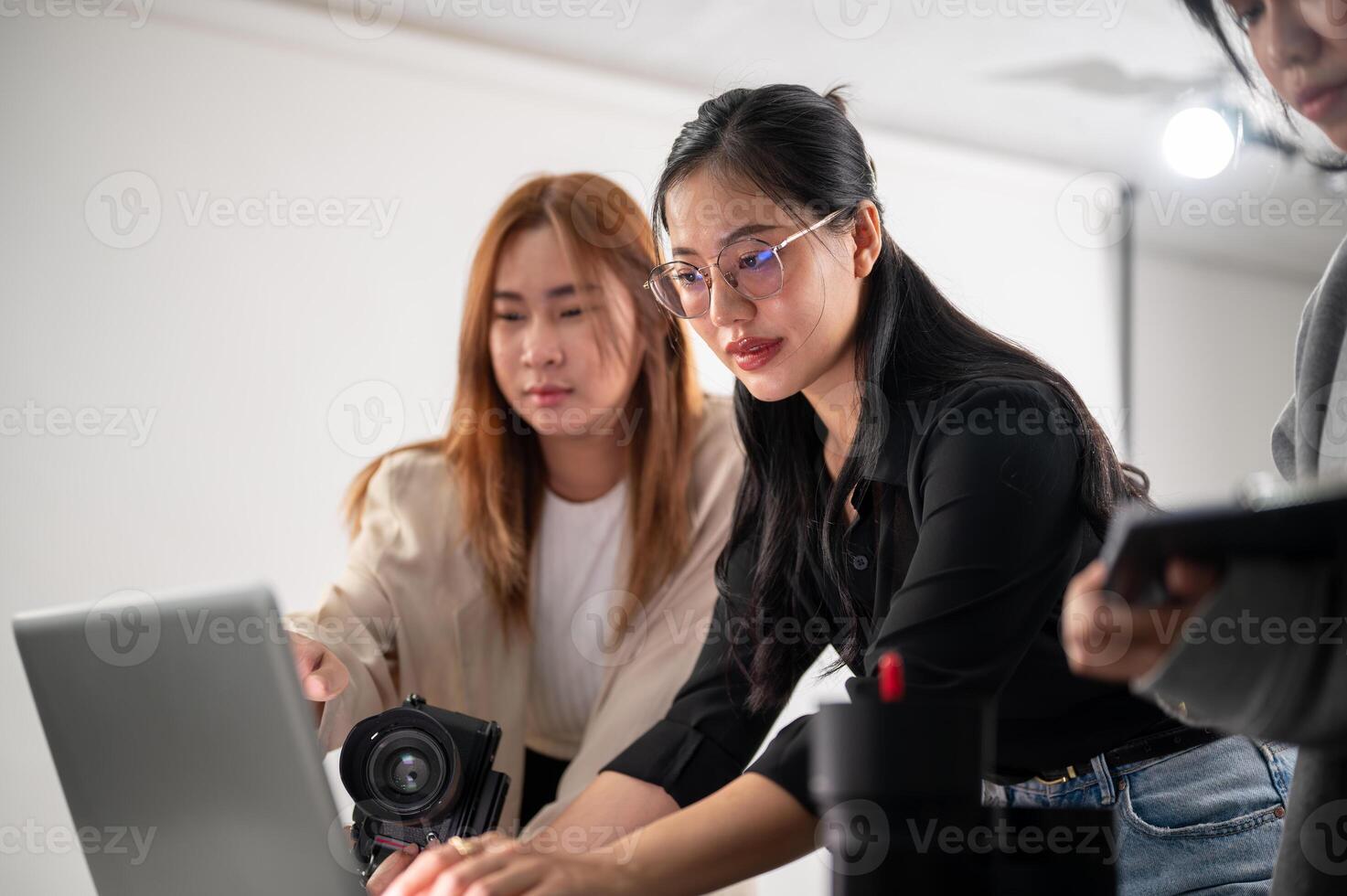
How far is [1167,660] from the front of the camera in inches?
26.7

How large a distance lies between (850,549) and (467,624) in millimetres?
853

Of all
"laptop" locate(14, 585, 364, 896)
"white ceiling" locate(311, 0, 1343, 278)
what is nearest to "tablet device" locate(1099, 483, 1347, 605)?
"laptop" locate(14, 585, 364, 896)

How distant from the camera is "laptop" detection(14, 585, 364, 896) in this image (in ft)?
2.81

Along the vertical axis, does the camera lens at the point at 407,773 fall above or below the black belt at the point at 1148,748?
above

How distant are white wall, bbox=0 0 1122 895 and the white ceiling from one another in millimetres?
167

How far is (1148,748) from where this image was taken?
43.8 inches

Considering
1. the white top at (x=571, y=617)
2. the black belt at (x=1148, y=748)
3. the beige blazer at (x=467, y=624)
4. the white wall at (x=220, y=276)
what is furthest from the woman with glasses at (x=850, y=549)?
the white wall at (x=220, y=276)

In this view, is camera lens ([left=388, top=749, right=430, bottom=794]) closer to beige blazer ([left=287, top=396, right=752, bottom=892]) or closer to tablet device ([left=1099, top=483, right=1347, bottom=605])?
beige blazer ([left=287, top=396, right=752, bottom=892])

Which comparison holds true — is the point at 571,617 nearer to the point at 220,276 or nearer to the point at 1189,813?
the point at 1189,813

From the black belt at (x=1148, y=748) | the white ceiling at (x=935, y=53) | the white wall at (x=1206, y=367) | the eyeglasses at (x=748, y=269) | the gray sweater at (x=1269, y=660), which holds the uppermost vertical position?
the white ceiling at (x=935, y=53)

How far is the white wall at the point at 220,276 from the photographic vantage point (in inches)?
118

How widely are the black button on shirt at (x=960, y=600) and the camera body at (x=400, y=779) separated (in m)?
0.23

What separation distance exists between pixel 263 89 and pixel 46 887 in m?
2.12

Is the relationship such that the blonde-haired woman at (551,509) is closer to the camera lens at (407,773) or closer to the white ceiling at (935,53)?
the camera lens at (407,773)
